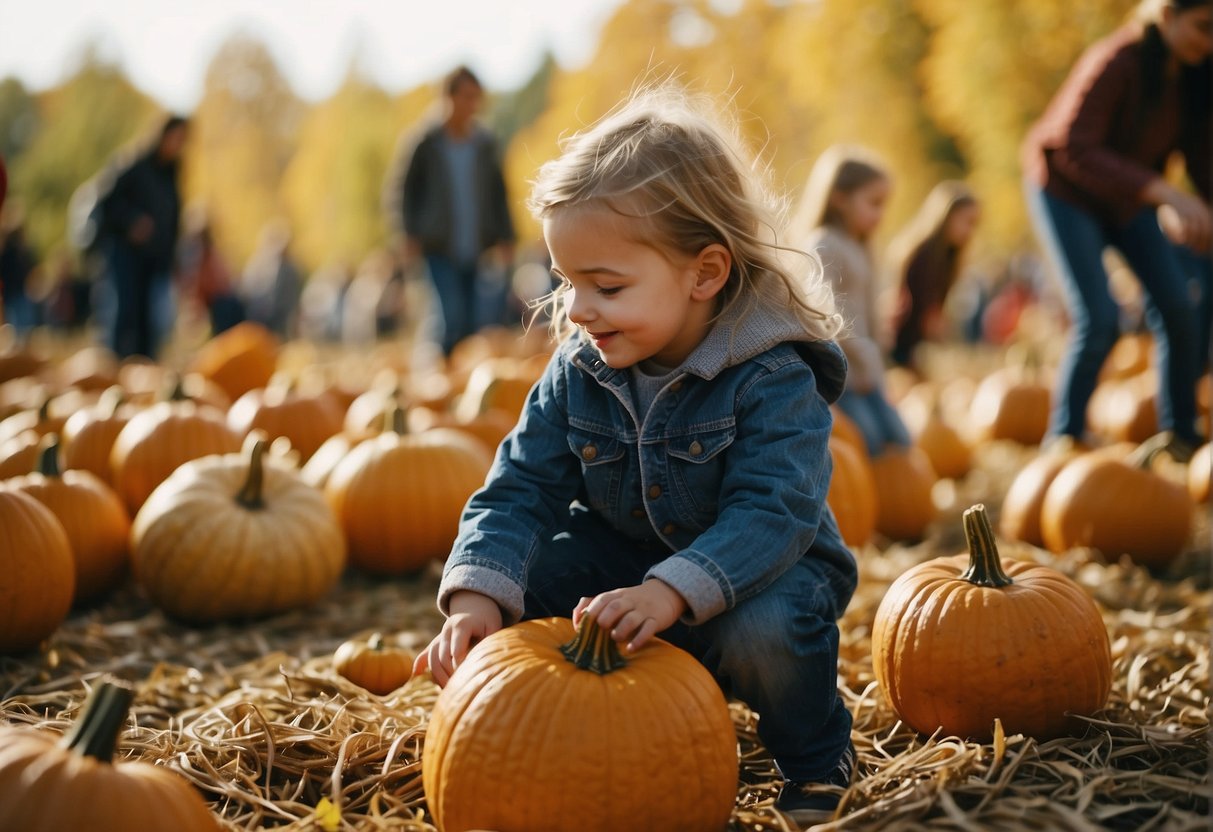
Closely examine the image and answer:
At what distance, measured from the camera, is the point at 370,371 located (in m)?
10.9

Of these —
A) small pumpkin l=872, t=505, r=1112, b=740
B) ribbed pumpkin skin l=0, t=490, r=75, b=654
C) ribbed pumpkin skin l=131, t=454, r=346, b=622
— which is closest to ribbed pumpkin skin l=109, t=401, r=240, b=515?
ribbed pumpkin skin l=131, t=454, r=346, b=622

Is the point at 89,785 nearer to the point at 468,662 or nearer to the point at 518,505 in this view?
the point at 468,662

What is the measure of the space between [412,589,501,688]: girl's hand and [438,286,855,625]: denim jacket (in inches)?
1.4

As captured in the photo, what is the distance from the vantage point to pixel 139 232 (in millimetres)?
8867

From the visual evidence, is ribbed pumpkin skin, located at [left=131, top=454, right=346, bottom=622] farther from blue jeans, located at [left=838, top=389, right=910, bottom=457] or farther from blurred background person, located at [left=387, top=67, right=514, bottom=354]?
blurred background person, located at [left=387, top=67, right=514, bottom=354]

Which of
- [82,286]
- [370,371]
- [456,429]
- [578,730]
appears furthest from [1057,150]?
[82,286]

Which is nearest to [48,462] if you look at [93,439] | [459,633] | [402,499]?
[93,439]

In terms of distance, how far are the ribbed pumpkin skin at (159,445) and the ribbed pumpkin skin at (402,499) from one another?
57cm

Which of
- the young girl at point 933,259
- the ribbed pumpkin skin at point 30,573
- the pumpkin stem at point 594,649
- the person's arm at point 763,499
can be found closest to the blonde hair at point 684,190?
the person's arm at point 763,499

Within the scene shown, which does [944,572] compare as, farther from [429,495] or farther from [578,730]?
[429,495]

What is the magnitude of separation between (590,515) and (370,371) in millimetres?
8523

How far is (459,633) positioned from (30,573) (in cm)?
153

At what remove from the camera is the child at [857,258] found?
5484 millimetres

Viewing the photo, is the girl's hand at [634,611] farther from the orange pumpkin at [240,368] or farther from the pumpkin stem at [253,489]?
the orange pumpkin at [240,368]
